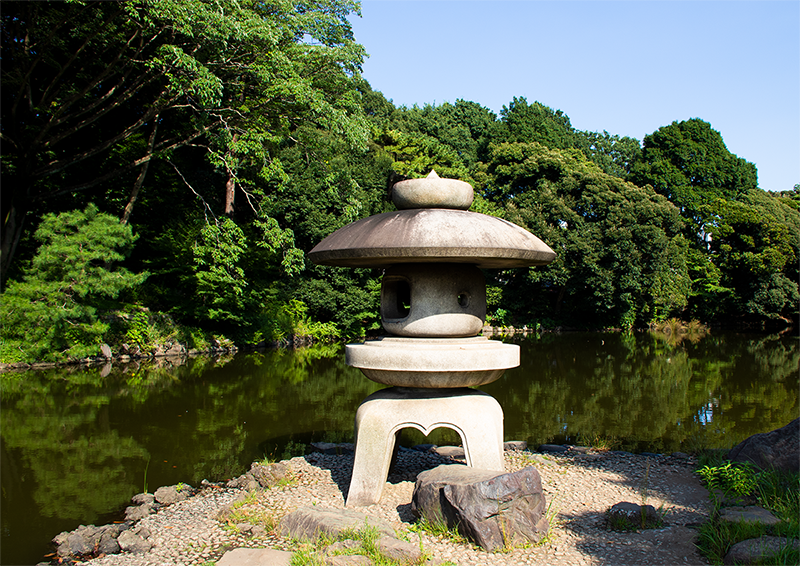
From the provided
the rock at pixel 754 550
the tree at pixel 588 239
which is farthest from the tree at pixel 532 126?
the rock at pixel 754 550

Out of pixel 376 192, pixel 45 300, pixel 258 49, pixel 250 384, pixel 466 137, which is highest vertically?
pixel 466 137

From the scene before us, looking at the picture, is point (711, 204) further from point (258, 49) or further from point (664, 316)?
point (258, 49)

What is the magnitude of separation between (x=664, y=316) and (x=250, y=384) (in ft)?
77.1

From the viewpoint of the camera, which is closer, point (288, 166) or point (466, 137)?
point (288, 166)

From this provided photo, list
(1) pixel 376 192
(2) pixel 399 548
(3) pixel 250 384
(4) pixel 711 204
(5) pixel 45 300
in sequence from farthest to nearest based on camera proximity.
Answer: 1. (4) pixel 711 204
2. (1) pixel 376 192
3. (5) pixel 45 300
4. (3) pixel 250 384
5. (2) pixel 399 548

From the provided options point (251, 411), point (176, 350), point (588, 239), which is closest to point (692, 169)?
point (588, 239)

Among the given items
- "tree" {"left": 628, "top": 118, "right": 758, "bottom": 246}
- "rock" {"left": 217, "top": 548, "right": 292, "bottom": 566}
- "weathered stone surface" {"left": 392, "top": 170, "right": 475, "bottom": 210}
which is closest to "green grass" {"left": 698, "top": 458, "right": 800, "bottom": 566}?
"rock" {"left": 217, "top": 548, "right": 292, "bottom": 566}

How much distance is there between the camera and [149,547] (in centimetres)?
407

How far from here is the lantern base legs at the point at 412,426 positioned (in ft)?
15.5

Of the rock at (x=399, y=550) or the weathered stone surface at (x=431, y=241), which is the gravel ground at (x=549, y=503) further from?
the weathered stone surface at (x=431, y=241)

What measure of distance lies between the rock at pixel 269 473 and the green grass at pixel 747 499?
3538 millimetres

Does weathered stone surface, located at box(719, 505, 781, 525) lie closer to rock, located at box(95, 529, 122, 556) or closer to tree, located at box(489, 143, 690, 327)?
rock, located at box(95, 529, 122, 556)

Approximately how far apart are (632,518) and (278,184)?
45.7 feet

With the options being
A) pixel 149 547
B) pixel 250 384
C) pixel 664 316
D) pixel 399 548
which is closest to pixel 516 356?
pixel 399 548
